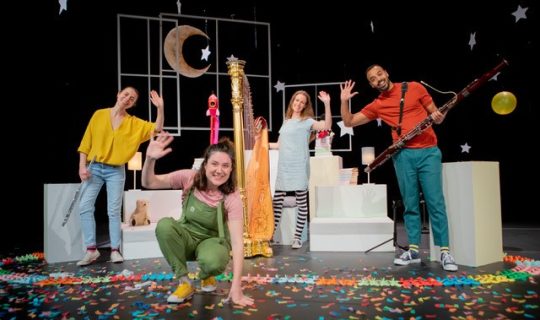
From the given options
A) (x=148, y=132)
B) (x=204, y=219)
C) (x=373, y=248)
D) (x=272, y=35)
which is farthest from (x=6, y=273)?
(x=272, y=35)

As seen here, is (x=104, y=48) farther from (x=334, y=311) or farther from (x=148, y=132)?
(x=334, y=311)

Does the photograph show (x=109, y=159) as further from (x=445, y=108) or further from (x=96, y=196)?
(x=445, y=108)

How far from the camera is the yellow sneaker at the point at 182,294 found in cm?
224

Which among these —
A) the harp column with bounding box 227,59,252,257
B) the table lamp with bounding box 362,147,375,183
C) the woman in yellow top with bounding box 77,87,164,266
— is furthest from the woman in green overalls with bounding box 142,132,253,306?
the table lamp with bounding box 362,147,375,183

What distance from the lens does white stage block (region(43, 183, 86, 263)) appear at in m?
3.67

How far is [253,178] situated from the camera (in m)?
3.95

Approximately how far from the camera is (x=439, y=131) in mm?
7199

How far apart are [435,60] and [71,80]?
17.7ft

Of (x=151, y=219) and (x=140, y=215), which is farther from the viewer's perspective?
(x=151, y=219)

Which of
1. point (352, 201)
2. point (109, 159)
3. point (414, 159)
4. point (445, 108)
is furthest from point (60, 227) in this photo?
point (445, 108)

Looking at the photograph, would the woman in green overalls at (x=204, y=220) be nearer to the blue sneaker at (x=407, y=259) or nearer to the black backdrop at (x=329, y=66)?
the blue sneaker at (x=407, y=259)

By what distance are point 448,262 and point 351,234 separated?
1144 mm

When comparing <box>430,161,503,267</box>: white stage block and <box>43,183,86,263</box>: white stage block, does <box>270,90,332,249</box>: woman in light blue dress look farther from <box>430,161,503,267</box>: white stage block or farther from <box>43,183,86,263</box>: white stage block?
<box>43,183,86,263</box>: white stage block

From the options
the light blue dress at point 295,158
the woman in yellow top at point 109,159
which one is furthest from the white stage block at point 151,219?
the light blue dress at point 295,158
